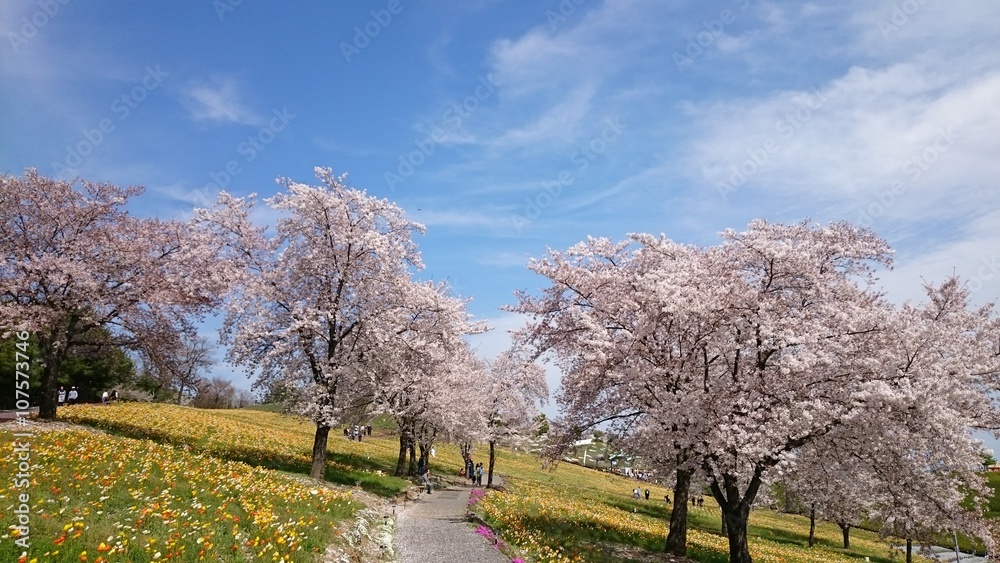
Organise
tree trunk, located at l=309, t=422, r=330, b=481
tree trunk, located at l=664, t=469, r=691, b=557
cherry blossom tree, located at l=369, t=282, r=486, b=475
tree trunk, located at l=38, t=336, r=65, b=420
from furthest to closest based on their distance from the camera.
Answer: cherry blossom tree, located at l=369, t=282, r=486, b=475 → tree trunk, located at l=309, t=422, r=330, b=481 → tree trunk, located at l=38, t=336, r=65, b=420 → tree trunk, located at l=664, t=469, r=691, b=557

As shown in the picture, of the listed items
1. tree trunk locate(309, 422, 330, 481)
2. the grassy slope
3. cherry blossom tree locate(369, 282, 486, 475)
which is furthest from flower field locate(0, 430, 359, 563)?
cherry blossom tree locate(369, 282, 486, 475)

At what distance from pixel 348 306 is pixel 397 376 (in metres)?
4.08

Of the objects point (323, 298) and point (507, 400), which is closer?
point (323, 298)

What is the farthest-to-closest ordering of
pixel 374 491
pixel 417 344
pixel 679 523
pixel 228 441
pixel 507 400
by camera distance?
pixel 507 400, pixel 228 441, pixel 374 491, pixel 417 344, pixel 679 523

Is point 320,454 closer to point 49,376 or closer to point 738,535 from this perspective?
point 49,376

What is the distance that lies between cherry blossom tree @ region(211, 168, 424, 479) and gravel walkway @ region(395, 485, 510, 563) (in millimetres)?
5021

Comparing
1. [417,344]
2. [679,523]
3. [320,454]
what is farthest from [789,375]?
[320,454]

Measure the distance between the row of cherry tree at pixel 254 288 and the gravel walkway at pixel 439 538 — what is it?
4.84 metres

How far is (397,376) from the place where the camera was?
24766 mm

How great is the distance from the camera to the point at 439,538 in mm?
17344

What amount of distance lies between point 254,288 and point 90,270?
6056 millimetres

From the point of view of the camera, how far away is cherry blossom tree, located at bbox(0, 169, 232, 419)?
20844 mm

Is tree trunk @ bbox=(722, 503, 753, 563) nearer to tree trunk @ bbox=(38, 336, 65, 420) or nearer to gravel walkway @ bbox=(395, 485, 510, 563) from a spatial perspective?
gravel walkway @ bbox=(395, 485, 510, 563)

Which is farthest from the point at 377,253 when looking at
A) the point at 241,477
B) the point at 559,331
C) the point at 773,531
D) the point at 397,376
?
the point at 773,531
